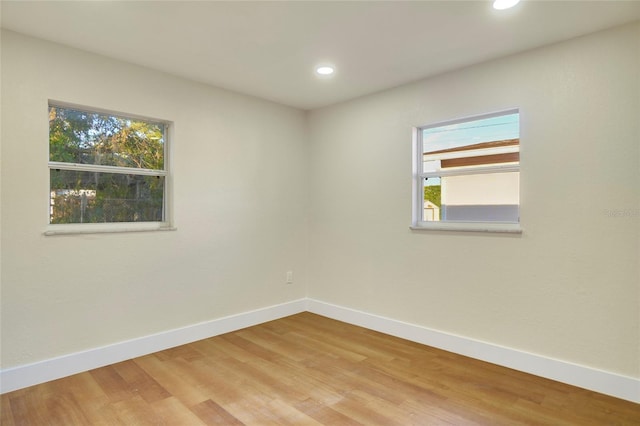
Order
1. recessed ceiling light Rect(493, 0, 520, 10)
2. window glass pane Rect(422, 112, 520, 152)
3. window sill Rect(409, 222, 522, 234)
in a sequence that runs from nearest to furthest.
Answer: recessed ceiling light Rect(493, 0, 520, 10) < window sill Rect(409, 222, 522, 234) < window glass pane Rect(422, 112, 520, 152)

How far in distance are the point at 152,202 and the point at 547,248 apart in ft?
10.6

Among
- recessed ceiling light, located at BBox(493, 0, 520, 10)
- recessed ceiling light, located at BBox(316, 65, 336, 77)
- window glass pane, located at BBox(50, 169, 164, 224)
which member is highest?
A: recessed ceiling light, located at BBox(493, 0, 520, 10)

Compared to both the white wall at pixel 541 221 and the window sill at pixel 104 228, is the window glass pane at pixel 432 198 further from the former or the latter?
the window sill at pixel 104 228

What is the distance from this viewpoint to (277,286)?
4.06m

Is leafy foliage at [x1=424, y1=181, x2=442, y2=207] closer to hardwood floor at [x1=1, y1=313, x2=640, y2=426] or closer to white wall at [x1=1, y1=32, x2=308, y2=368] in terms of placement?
hardwood floor at [x1=1, y1=313, x2=640, y2=426]

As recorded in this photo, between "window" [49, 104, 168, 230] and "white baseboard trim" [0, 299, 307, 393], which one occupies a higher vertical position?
"window" [49, 104, 168, 230]

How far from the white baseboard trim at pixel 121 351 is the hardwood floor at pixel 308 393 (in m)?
0.07

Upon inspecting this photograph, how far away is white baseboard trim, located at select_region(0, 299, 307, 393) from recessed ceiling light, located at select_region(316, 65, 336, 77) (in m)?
2.50

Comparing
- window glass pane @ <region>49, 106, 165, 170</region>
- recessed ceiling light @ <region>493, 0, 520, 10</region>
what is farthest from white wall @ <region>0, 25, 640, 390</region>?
recessed ceiling light @ <region>493, 0, 520, 10</region>

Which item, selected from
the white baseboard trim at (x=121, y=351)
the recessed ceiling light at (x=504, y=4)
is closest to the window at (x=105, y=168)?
the white baseboard trim at (x=121, y=351)

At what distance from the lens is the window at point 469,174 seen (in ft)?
9.39

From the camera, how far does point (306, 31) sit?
7.84 ft

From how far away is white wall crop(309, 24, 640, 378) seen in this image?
7.61 feet

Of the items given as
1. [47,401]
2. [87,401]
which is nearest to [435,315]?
[87,401]
